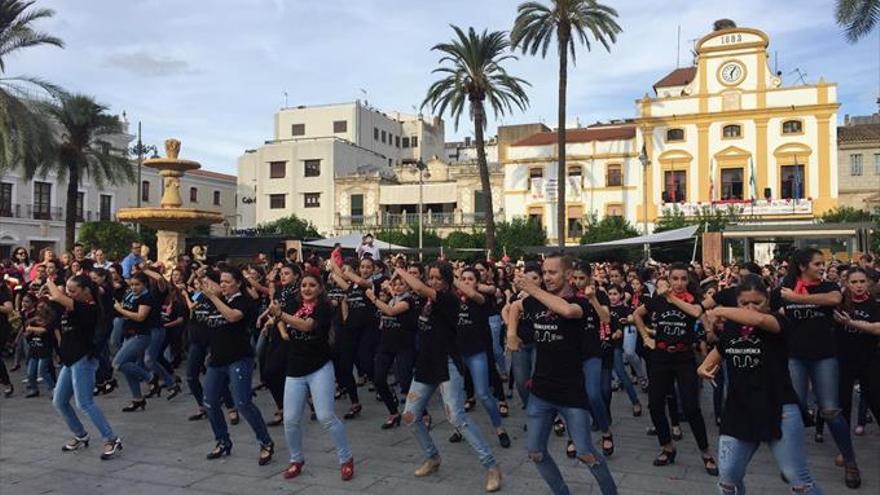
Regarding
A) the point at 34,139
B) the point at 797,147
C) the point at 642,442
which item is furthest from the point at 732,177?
the point at 642,442

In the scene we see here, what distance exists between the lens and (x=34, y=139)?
21469 mm

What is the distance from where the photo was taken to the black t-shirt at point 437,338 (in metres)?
6.10

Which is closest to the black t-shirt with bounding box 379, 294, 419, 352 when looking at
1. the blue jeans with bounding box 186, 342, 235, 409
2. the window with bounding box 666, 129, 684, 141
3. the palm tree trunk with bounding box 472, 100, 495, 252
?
the blue jeans with bounding box 186, 342, 235, 409

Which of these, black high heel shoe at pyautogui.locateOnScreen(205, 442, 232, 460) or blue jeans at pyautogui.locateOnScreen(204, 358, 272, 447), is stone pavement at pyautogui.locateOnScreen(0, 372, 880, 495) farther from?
blue jeans at pyautogui.locateOnScreen(204, 358, 272, 447)

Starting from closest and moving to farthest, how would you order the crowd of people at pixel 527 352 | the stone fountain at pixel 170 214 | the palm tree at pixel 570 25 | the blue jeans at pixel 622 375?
the crowd of people at pixel 527 352 → the blue jeans at pixel 622 375 → the stone fountain at pixel 170 214 → the palm tree at pixel 570 25

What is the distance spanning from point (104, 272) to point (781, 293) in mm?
8513

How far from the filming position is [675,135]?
4312 cm

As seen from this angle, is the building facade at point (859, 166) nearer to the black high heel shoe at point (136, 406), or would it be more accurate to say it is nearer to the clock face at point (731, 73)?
the clock face at point (731, 73)

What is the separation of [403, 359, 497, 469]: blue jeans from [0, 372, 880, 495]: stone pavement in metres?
0.31

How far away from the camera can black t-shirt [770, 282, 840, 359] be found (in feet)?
19.8

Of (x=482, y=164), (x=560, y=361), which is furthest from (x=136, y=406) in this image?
(x=482, y=164)

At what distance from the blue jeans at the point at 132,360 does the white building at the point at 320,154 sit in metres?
43.7

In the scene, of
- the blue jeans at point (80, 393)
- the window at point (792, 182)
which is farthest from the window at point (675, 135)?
the blue jeans at point (80, 393)

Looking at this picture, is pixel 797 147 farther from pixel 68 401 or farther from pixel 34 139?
pixel 68 401
